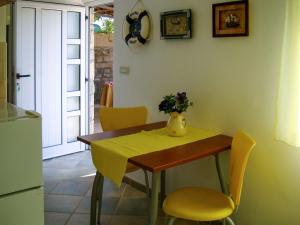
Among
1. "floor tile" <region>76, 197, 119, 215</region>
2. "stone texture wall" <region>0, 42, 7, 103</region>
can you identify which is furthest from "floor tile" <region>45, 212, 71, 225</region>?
"stone texture wall" <region>0, 42, 7, 103</region>

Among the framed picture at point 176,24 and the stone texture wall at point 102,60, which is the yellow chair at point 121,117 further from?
the stone texture wall at point 102,60

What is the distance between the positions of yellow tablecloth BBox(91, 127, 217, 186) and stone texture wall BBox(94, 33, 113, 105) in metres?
6.09

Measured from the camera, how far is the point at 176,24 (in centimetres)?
289

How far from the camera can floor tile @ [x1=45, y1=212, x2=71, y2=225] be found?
2.79 m

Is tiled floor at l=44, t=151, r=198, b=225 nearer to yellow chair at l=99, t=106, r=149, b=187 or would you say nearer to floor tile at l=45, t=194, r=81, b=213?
floor tile at l=45, t=194, r=81, b=213

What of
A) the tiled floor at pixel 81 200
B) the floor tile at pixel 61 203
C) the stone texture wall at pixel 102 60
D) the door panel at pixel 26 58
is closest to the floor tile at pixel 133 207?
the tiled floor at pixel 81 200

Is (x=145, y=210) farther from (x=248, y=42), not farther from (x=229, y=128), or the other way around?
(x=248, y=42)

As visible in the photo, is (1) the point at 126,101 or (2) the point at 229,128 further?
(1) the point at 126,101

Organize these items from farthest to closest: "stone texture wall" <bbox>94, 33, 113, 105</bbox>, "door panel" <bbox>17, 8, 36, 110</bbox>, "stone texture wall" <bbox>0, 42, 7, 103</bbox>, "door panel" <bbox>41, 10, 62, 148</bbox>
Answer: "stone texture wall" <bbox>94, 33, 113, 105</bbox> < "door panel" <bbox>41, 10, 62, 148</bbox> < "door panel" <bbox>17, 8, 36, 110</bbox> < "stone texture wall" <bbox>0, 42, 7, 103</bbox>

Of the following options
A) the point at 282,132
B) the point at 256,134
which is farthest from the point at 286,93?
the point at 256,134

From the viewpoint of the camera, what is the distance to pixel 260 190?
248cm

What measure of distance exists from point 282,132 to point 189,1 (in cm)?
123

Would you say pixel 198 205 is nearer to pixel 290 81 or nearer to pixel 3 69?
pixel 290 81

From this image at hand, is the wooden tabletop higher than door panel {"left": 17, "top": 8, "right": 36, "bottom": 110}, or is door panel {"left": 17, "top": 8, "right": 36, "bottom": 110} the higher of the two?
door panel {"left": 17, "top": 8, "right": 36, "bottom": 110}
